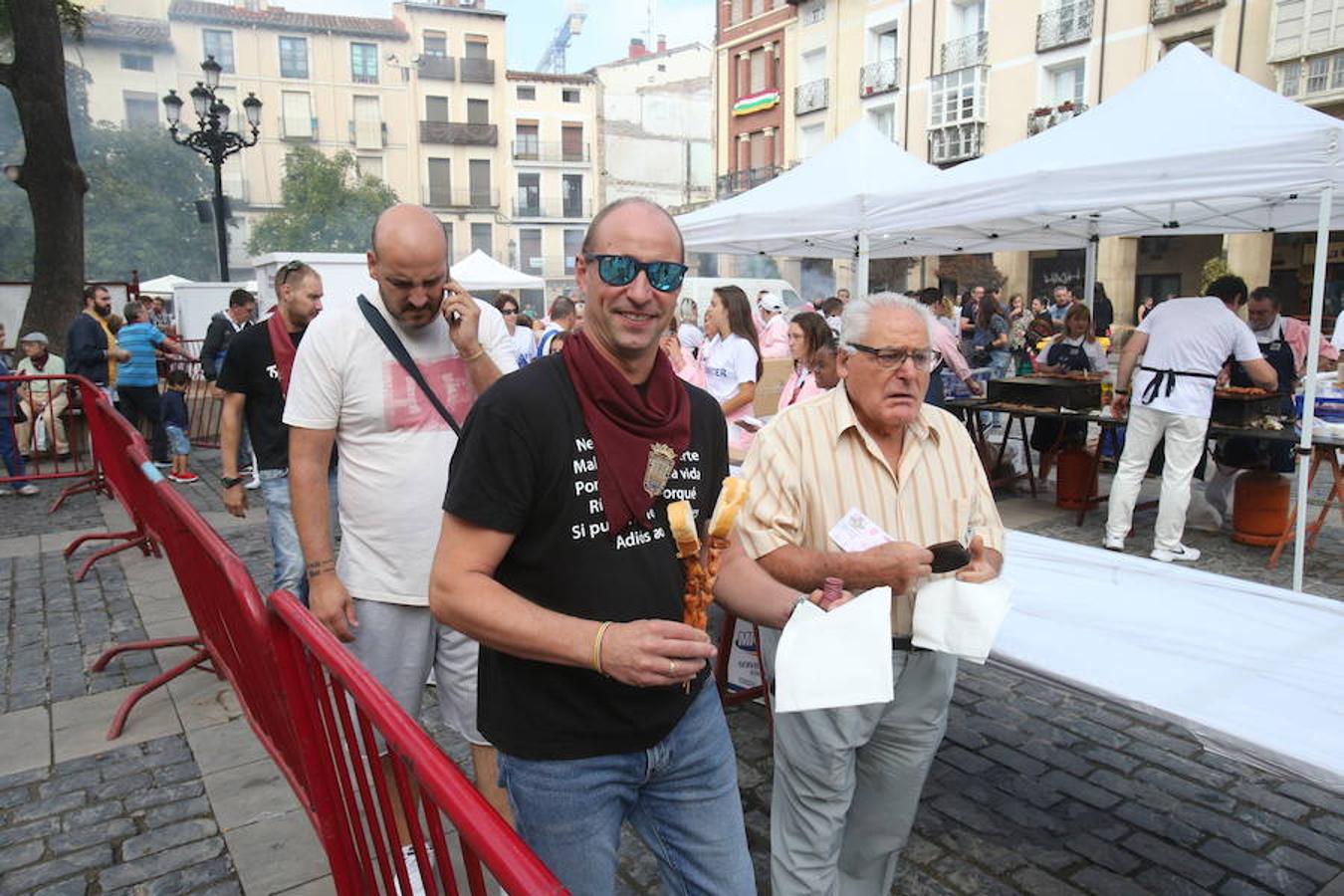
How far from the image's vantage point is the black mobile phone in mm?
2150

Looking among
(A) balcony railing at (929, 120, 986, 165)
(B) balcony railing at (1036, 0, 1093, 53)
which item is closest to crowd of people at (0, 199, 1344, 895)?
(B) balcony railing at (1036, 0, 1093, 53)

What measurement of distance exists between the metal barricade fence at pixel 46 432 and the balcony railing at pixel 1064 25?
28229 millimetres

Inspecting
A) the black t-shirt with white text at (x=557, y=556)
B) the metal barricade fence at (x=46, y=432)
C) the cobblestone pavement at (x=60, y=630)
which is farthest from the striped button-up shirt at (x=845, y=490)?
the metal barricade fence at (x=46, y=432)

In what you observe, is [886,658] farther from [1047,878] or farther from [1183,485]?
[1183,485]

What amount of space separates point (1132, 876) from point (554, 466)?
8.51 ft

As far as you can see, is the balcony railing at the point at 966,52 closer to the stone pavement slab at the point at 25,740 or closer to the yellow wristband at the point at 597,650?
the stone pavement slab at the point at 25,740

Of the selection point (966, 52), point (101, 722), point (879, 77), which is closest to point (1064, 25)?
point (966, 52)

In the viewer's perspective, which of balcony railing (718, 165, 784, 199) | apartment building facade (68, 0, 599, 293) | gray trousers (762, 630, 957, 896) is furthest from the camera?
apartment building facade (68, 0, 599, 293)

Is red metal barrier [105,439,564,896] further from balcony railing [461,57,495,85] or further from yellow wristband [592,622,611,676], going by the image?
balcony railing [461,57,495,85]

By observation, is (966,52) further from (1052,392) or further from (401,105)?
(401,105)

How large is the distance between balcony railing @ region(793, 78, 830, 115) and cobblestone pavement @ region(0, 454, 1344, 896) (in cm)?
3484

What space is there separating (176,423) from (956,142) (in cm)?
2788

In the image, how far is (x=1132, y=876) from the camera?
9.51 feet

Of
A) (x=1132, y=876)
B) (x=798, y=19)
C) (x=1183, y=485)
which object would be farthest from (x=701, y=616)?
(x=798, y=19)
